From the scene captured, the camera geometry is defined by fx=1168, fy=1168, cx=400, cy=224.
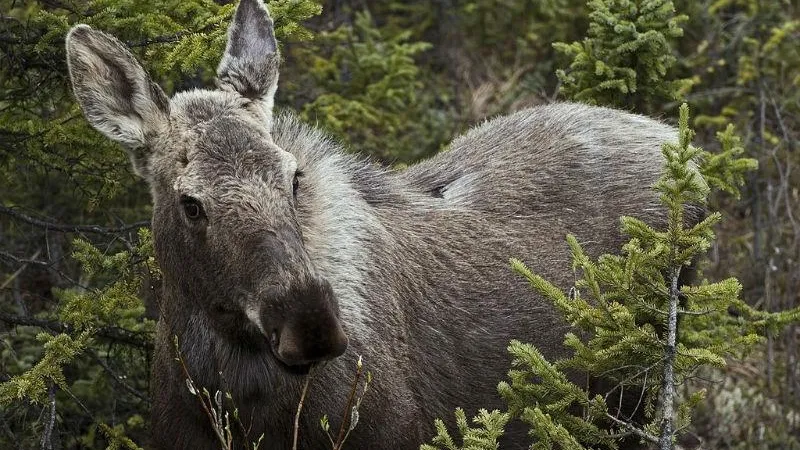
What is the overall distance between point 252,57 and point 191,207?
1207mm

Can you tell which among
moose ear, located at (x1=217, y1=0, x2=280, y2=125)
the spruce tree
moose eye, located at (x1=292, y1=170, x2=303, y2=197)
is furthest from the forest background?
the spruce tree

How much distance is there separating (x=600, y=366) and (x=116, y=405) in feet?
14.0

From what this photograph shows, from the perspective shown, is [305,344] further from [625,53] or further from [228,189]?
[625,53]

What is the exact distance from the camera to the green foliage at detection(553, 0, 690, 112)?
27.5ft

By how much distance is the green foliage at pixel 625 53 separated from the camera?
8.37 meters

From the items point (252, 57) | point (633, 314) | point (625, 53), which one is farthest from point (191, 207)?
point (625, 53)

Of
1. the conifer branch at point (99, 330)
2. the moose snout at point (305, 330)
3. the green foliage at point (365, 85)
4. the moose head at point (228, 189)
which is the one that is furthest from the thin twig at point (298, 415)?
the green foliage at point (365, 85)

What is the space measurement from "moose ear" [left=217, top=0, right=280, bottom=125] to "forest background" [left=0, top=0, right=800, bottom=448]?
0.34 m

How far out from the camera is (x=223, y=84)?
6438mm

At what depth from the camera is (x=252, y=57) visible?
6492 millimetres

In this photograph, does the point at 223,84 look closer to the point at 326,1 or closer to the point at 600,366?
the point at 600,366

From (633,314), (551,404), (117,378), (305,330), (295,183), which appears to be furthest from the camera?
(117,378)

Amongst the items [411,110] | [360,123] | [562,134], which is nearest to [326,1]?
Answer: [411,110]

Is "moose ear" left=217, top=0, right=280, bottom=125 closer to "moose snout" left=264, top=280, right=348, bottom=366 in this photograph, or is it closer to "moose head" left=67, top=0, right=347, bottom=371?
"moose head" left=67, top=0, right=347, bottom=371
